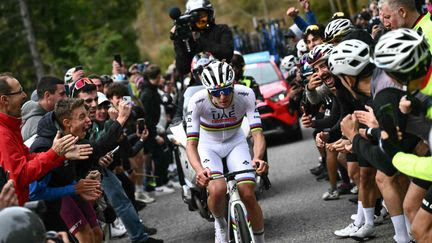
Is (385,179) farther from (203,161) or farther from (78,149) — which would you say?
(78,149)

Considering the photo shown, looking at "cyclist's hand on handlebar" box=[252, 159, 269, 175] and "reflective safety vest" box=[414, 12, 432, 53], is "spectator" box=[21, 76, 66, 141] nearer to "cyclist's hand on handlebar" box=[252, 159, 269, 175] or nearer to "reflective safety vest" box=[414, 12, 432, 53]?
"cyclist's hand on handlebar" box=[252, 159, 269, 175]

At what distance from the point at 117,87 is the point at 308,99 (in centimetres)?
300

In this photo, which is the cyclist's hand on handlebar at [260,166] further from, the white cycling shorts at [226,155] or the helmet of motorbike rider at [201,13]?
the helmet of motorbike rider at [201,13]

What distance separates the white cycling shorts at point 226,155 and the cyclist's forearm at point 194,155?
0.25m

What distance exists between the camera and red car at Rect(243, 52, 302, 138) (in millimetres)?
16844

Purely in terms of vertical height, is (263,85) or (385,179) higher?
(385,179)

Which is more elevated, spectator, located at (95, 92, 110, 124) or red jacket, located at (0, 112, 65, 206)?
red jacket, located at (0, 112, 65, 206)

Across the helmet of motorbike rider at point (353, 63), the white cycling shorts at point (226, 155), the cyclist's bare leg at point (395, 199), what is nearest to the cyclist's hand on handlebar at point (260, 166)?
the white cycling shorts at point (226, 155)

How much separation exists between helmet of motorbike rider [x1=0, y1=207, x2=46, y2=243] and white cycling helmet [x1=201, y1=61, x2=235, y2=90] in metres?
3.77

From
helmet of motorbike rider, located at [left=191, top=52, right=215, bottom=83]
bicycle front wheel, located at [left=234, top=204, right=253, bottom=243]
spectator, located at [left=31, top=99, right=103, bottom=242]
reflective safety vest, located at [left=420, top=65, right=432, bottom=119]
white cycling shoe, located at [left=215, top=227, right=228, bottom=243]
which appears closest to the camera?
reflective safety vest, located at [left=420, top=65, right=432, bottom=119]

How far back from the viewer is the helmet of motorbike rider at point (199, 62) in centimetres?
960

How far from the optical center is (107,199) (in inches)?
358

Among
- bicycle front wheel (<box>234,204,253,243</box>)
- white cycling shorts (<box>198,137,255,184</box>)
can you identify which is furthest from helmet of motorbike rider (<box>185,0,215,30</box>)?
bicycle front wheel (<box>234,204,253,243</box>)

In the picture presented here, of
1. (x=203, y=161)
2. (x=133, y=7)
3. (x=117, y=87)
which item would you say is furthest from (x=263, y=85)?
(x=133, y=7)
